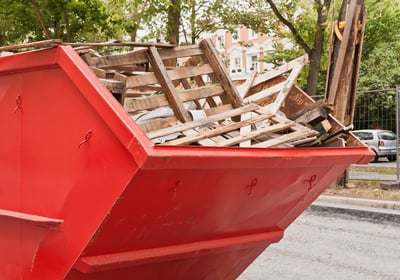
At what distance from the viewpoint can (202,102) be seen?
4.77m

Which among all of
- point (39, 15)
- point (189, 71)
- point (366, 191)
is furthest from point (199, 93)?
point (39, 15)

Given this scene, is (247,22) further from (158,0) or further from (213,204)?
(213,204)

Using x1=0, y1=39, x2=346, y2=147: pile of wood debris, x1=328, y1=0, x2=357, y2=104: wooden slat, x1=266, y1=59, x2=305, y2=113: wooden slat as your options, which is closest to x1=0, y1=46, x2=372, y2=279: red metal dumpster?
x1=0, y1=39, x2=346, y2=147: pile of wood debris

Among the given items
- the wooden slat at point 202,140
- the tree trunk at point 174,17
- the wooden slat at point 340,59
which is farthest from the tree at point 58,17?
the wooden slat at point 202,140

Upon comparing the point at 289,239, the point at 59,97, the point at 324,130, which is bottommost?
the point at 289,239

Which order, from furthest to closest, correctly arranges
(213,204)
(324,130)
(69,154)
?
(324,130)
(213,204)
(69,154)

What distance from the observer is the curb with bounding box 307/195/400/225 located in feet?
29.7

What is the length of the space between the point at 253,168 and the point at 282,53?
1088 inches

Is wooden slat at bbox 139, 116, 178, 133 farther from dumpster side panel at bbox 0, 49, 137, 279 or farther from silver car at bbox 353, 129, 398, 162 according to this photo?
silver car at bbox 353, 129, 398, 162

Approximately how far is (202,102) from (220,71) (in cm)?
45

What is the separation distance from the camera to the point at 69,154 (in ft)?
10.4

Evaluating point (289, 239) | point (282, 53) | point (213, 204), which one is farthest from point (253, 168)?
point (282, 53)

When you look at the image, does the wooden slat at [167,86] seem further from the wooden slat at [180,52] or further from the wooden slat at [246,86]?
the wooden slat at [246,86]

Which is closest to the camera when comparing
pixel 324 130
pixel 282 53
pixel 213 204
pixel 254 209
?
pixel 213 204
